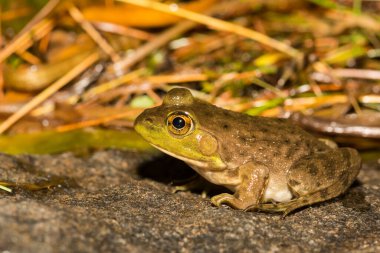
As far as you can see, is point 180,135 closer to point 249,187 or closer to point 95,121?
point 249,187

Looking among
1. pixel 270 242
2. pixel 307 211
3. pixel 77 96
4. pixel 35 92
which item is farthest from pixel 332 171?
pixel 35 92

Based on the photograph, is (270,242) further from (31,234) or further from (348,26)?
(348,26)

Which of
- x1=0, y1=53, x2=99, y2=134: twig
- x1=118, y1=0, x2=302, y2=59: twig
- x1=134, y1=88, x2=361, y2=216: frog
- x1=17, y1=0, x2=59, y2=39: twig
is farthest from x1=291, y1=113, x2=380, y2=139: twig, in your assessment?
x1=17, y1=0, x2=59, y2=39: twig

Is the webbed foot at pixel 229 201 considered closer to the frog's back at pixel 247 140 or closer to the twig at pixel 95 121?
the frog's back at pixel 247 140

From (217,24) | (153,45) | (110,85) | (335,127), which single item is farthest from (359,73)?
(110,85)

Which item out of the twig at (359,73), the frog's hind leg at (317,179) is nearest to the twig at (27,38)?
the twig at (359,73)

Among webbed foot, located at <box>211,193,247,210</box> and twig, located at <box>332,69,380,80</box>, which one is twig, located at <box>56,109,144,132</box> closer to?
webbed foot, located at <box>211,193,247,210</box>
